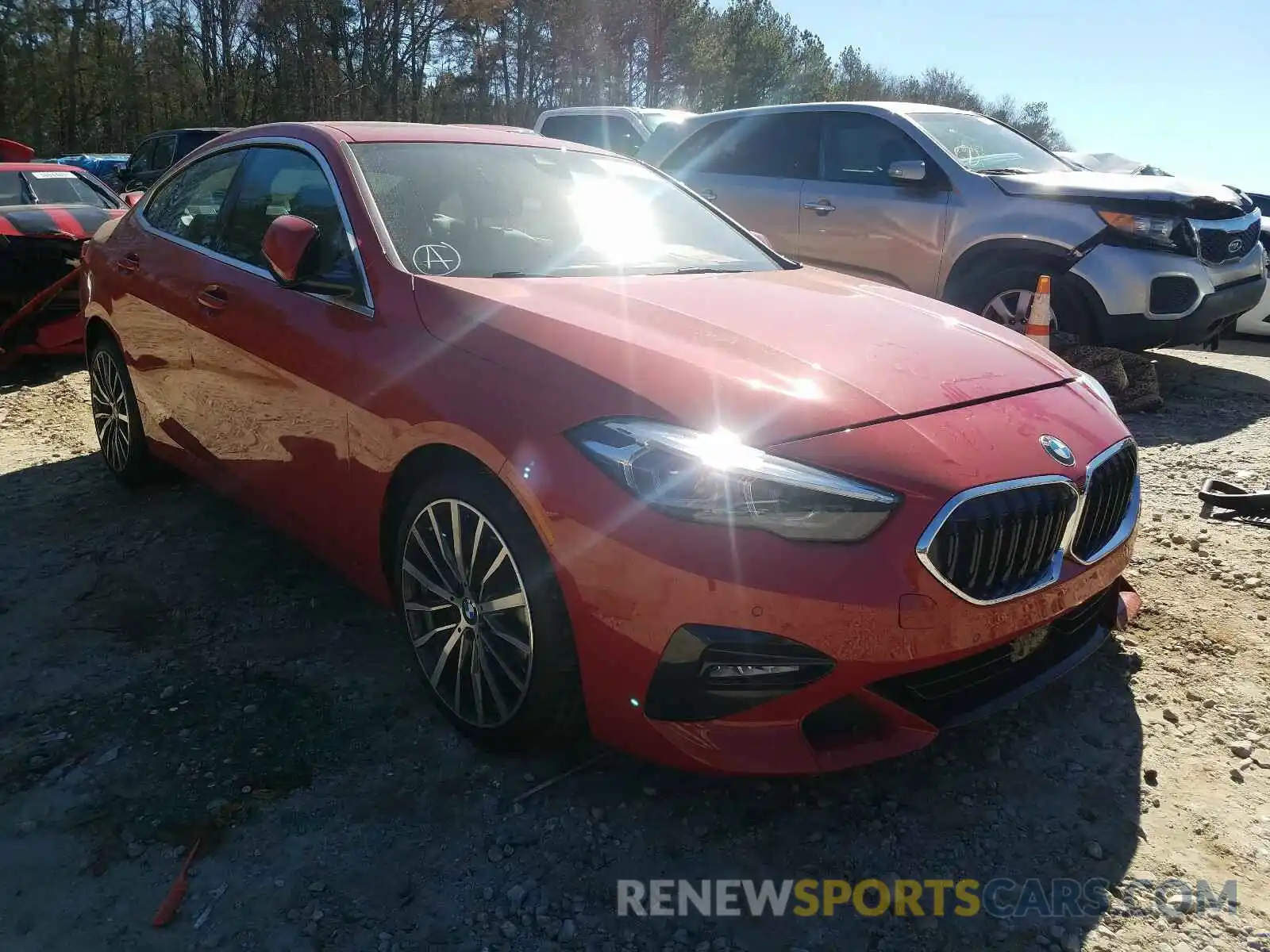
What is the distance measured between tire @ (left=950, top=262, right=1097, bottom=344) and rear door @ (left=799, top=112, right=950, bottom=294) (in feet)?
1.14

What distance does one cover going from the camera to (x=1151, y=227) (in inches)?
234

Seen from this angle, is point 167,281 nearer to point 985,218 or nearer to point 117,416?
point 117,416

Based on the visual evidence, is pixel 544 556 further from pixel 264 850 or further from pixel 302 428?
pixel 302 428

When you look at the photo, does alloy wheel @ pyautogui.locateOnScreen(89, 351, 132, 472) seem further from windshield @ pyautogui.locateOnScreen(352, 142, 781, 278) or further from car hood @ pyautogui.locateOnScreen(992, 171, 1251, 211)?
car hood @ pyautogui.locateOnScreen(992, 171, 1251, 211)

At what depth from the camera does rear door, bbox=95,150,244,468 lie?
3834mm

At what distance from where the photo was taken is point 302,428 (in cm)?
309

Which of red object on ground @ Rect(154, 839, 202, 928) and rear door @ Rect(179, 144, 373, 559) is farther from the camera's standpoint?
rear door @ Rect(179, 144, 373, 559)

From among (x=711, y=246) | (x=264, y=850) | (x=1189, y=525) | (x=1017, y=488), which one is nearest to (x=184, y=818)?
(x=264, y=850)

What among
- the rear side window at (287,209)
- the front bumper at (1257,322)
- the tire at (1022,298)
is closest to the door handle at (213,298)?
the rear side window at (287,209)

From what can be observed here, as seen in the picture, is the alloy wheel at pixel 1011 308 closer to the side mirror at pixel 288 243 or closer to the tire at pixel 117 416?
the side mirror at pixel 288 243

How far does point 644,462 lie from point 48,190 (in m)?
8.24

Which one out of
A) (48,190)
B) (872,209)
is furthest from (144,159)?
(872,209)

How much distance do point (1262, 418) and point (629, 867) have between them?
212 inches

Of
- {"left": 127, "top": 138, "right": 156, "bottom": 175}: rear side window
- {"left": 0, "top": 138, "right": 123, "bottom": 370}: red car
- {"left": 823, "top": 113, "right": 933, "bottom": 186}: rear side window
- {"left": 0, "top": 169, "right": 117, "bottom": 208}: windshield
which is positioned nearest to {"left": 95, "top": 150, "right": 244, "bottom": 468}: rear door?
{"left": 0, "top": 138, "right": 123, "bottom": 370}: red car
